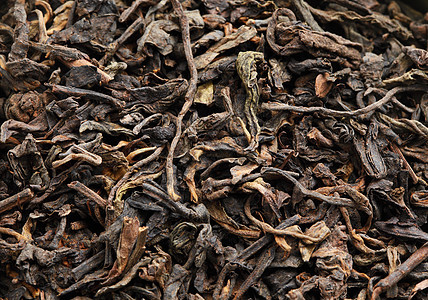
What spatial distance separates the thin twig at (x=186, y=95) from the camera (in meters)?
1.53

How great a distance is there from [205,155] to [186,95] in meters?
0.25

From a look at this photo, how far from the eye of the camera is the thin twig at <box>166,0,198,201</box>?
1530 mm

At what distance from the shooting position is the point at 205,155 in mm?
1633

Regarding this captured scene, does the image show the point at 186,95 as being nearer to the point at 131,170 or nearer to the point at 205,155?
the point at 205,155

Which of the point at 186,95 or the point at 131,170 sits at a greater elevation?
the point at 186,95

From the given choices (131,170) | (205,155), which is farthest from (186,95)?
(131,170)

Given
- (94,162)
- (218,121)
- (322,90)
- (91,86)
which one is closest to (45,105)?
(91,86)

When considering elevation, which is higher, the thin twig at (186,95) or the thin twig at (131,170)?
the thin twig at (186,95)

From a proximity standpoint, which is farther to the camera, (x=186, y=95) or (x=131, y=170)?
(x=186, y=95)

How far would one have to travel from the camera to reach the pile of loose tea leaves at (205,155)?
145 cm

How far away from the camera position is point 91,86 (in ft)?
5.43

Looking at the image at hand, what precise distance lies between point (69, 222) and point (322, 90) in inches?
41.9

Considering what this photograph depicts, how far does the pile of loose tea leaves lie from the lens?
1448 millimetres

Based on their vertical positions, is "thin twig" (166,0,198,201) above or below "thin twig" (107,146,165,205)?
above
